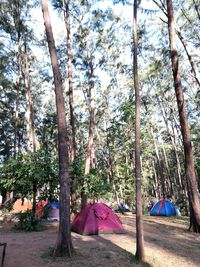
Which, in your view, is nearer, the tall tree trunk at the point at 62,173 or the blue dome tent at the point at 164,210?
the tall tree trunk at the point at 62,173

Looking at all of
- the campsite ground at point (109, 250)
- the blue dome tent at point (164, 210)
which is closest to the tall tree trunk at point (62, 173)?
the campsite ground at point (109, 250)

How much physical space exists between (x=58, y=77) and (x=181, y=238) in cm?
702

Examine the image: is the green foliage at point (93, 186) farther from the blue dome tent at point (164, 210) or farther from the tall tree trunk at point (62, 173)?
the blue dome tent at point (164, 210)

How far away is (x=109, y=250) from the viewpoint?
314 inches

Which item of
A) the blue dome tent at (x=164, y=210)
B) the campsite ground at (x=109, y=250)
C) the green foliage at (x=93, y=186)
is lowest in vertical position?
the campsite ground at (x=109, y=250)

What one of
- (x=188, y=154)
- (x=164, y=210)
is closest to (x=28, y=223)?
(x=188, y=154)

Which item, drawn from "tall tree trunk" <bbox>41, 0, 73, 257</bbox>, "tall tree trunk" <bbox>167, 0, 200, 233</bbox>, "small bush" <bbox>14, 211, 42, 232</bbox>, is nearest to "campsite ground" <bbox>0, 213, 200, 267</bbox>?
"tall tree trunk" <bbox>41, 0, 73, 257</bbox>

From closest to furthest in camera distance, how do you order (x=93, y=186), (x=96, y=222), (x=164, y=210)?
(x=96, y=222) → (x=93, y=186) → (x=164, y=210)

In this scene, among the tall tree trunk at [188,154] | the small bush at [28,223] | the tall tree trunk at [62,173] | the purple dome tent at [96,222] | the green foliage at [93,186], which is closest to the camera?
the tall tree trunk at [62,173]

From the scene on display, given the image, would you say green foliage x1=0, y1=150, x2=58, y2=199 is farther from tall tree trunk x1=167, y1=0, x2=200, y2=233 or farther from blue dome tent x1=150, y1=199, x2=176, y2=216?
blue dome tent x1=150, y1=199, x2=176, y2=216

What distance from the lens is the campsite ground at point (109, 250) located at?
22.2 ft

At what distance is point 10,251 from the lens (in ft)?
24.7

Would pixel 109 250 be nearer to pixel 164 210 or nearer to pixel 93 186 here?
pixel 93 186

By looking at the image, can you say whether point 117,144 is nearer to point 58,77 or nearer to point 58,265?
point 58,77
